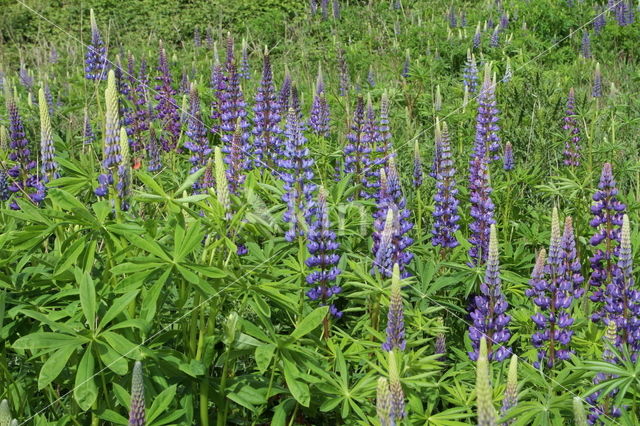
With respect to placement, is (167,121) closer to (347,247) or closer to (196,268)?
(347,247)

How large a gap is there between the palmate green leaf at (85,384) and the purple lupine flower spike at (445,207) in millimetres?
1825

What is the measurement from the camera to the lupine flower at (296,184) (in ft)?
8.64

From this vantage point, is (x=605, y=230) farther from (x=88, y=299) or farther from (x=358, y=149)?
(x=88, y=299)

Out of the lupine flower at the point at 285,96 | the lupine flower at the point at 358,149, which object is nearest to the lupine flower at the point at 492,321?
the lupine flower at the point at 358,149

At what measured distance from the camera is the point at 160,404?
1.80m

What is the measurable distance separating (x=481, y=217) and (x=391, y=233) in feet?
2.67

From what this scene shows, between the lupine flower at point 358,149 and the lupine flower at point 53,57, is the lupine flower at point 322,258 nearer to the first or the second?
the lupine flower at point 358,149

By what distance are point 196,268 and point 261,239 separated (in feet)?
4.63

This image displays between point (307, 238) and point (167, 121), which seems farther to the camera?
point (167, 121)

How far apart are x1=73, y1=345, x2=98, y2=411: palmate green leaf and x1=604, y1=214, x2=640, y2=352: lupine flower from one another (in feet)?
5.08

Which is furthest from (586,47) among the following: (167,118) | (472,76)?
(167,118)

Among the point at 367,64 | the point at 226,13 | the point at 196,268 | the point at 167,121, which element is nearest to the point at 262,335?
the point at 196,268

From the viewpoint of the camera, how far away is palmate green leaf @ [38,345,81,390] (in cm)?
172

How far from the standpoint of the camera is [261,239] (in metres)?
3.31
